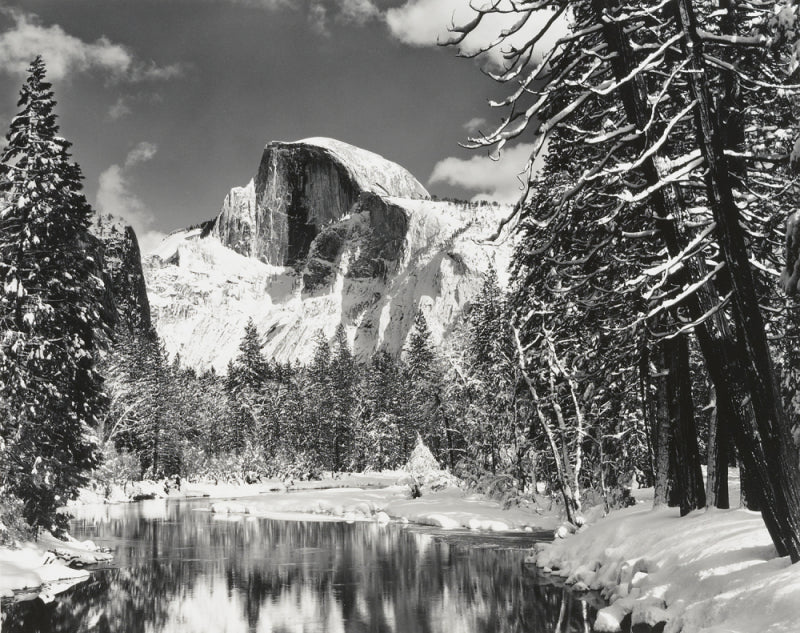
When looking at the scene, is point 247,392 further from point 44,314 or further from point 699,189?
point 699,189

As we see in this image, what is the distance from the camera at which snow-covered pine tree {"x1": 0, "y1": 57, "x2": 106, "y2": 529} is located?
18.7m

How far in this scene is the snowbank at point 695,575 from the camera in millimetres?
6535

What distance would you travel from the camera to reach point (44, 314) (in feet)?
64.9

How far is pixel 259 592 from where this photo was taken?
16094mm

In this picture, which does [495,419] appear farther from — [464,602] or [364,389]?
[364,389]

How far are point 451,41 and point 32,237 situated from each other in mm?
16942

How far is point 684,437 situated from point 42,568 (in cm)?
1577

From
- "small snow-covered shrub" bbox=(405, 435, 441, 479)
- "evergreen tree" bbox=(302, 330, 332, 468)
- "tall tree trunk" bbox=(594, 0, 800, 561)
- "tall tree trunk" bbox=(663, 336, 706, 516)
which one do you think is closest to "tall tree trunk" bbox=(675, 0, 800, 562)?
"tall tree trunk" bbox=(594, 0, 800, 561)

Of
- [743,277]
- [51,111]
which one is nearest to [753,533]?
[743,277]

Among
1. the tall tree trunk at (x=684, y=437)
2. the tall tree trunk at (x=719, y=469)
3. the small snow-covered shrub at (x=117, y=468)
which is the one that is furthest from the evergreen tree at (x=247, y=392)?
the tall tree trunk at (x=719, y=469)

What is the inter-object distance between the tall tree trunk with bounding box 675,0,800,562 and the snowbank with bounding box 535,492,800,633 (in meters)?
0.54

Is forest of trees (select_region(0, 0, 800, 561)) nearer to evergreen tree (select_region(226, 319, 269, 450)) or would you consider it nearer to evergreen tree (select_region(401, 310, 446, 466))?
evergreen tree (select_region(401, 310, 446, 466))

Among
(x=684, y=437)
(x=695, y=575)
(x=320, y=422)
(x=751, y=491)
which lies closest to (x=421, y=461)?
(x=320, y=422)

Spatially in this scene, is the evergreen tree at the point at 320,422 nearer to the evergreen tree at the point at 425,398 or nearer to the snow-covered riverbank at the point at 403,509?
the evergreen tree at the point at 425,398
